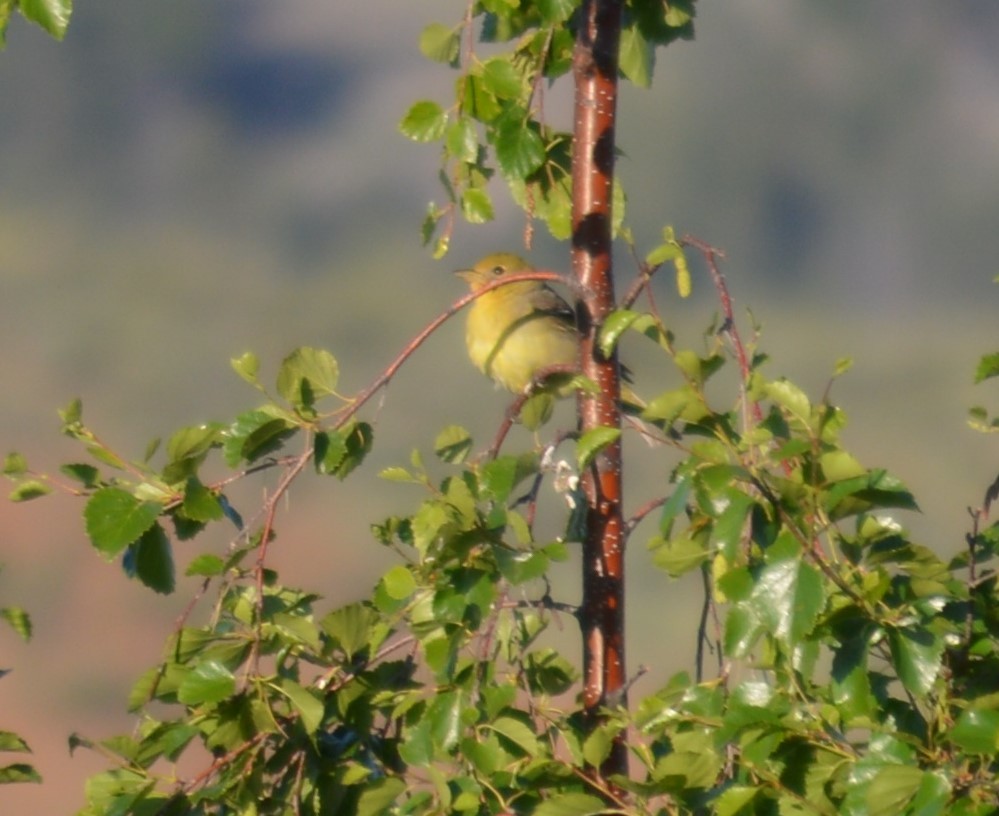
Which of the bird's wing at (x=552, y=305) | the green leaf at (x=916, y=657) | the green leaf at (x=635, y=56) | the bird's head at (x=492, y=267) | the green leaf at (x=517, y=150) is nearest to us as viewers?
the green leaf at (x=916, y=657)

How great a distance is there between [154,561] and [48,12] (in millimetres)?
699

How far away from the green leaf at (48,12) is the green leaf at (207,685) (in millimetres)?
801

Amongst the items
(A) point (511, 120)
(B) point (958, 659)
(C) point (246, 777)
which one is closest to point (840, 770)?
(B) point (958, 659)

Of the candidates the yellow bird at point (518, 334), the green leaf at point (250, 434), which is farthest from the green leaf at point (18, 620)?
the yellow bird at point (518, 334)

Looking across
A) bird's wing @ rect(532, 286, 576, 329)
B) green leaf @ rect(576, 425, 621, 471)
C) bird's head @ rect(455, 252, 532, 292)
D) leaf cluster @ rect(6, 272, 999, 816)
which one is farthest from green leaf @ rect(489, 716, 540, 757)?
bird's head @ rect(455, 252, 532, 292)

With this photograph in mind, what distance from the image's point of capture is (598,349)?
2.02 metres

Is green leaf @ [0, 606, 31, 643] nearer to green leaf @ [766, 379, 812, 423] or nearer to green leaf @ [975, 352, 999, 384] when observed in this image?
green leaf @ [766, 379, 812, 423]

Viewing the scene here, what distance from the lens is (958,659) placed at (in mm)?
1613

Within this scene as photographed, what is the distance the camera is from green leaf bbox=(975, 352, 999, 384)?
1.69 metres

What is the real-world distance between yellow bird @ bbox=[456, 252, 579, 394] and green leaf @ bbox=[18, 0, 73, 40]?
2.01 meters

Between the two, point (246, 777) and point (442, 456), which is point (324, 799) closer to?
point (246, 777)

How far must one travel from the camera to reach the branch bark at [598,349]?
201cm

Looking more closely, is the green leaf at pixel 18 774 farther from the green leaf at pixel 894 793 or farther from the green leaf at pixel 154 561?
the green leaf at pixel 894 793

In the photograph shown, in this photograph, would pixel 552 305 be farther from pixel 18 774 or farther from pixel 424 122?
pixel 18 774
